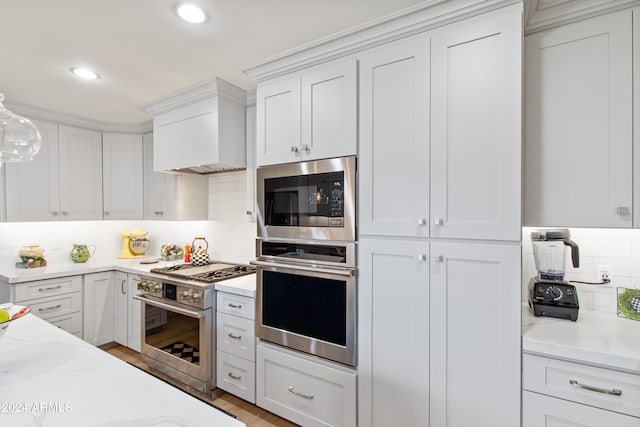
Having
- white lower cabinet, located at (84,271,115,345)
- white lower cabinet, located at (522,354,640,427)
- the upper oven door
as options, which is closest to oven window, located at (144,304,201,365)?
white lower cabinet, located at (84,271,115,345)

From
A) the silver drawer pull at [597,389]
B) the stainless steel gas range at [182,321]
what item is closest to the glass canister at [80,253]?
the stainless steel gas range at [182,321]

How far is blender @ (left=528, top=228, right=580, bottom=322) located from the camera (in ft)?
5.08

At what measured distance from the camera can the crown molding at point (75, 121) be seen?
9.56ft

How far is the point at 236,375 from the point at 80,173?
2.79 meters

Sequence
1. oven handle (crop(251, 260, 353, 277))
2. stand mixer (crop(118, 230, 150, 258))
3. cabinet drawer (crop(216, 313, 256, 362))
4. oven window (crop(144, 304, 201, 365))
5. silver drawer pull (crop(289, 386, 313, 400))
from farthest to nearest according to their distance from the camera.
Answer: stand mixer (crop(118, 230, 150, 258)) → oven window (crop(144, 304, 201, 365)) → cabinet drawer (crop(216, 313, 256, 362)) → silver drawer pull (crop(289, 386, 313, 400)) → oven handle (crop(251, 260, 353, 277))

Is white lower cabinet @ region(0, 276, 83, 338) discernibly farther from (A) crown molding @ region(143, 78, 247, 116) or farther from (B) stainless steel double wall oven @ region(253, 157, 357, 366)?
(B) stainless steel double wall oven @ region(253, 157, 357, 366)

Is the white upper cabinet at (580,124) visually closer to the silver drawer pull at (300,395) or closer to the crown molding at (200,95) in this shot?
the silver drawer pull at (300,395)

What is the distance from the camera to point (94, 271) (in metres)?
3.07

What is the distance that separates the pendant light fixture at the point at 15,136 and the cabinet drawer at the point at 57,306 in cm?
195

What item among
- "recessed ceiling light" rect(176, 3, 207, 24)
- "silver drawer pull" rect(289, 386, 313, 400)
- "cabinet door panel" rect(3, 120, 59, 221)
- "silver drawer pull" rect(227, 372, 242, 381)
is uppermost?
"recessed ceiling light" rect(176, 3, 207, 24)

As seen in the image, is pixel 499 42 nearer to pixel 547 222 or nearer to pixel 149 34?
pixel 547 222

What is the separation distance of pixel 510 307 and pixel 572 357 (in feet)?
0.92

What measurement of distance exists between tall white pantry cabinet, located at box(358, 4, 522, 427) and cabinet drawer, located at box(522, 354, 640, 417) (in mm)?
82

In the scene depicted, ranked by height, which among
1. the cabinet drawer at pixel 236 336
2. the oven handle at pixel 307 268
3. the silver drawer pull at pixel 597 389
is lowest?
the cabinet drawer at pixel 236 336
